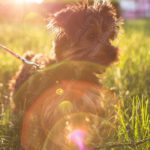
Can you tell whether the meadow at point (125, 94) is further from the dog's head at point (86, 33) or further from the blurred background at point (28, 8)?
the blurred background at point (28, 8)

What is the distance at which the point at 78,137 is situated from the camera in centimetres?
397

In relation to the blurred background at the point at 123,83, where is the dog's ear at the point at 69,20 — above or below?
above

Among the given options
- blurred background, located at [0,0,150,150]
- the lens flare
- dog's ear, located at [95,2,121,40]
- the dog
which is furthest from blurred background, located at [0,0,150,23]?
the lens flare

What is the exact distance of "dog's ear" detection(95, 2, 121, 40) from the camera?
14.7 ft

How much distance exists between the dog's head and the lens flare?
0.71m

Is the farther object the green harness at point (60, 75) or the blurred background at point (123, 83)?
the green harness at point (60, 75)

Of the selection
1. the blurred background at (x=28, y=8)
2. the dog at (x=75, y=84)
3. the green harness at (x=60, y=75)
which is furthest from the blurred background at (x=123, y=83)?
the blurred background at (x=28, y=8)

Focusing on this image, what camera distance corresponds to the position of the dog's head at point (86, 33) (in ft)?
14.1

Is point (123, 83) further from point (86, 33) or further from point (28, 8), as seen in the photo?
point (28, 8)

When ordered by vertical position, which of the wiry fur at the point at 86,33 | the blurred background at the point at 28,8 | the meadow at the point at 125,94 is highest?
the blurred background at the point at 28,8

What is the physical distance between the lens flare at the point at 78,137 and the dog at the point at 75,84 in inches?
0.5

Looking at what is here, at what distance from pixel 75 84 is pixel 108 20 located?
2.40ft

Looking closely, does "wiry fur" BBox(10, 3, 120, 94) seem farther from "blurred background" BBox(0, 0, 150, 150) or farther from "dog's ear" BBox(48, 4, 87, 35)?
"blurred background" BBox(0, 0, 150, 150)

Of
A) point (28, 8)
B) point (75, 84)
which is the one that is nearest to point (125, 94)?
point (75, 84)
